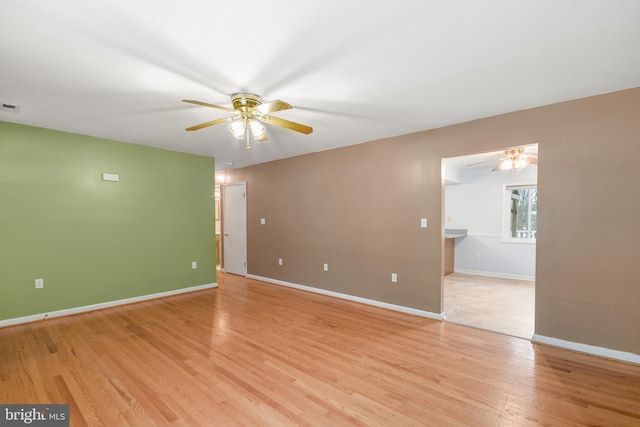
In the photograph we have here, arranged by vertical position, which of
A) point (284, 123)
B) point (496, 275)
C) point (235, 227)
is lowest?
point (496, 275)

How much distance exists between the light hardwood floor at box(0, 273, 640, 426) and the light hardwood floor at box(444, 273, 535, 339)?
0.32m

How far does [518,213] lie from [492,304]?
3.01 m

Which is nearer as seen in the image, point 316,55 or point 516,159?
point 316,55

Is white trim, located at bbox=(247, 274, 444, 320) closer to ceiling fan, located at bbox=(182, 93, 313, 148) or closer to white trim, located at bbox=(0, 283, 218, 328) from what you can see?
white trim, located at bbox=(0, 283, 218, 328)

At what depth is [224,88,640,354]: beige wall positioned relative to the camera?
2.56 m

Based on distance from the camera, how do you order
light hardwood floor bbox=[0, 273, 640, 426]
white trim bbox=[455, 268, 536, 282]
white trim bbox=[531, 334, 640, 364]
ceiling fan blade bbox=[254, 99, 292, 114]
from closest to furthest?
light hardwood floor bbox=[0, 273, 640, 426] → ceiling fan blade bbox=[254, 99, 292, 114] → white trim bbox=[531, 334, 640, 364] → white trim bbox=[455, 268, 536, 282]

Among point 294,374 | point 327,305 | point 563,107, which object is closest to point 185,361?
point 294,374

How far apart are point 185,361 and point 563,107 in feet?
14.0

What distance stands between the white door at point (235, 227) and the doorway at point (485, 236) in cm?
402

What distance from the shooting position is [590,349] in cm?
266

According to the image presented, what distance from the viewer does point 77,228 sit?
3826 millimetres

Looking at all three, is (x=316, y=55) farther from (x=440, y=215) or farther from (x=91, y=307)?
(x=91, y=307)

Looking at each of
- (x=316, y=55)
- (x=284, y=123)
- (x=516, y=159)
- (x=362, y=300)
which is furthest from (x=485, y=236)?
(x=316, y=55)

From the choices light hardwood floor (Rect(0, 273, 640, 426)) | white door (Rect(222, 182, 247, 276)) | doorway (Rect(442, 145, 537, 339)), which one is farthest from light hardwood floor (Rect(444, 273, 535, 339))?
white door (Rect(222, 182, 247, 276))
